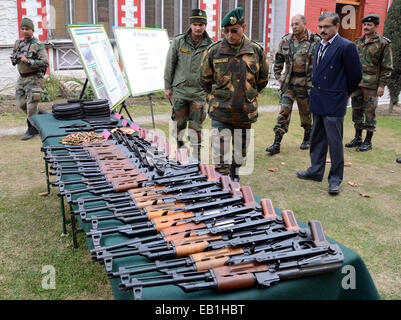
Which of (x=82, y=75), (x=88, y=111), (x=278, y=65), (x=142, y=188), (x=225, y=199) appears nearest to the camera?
(x=225, y=199)

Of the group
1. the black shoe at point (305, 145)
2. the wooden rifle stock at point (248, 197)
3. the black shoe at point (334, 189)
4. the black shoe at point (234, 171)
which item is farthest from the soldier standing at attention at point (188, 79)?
the wooden rifle stock at point (248, 197)

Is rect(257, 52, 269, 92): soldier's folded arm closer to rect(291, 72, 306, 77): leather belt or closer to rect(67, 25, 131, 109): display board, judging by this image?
rect(291, 72, 306, 77): leather belt

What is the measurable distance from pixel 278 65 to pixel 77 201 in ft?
16.6

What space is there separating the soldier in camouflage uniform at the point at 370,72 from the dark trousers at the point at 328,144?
2156mm

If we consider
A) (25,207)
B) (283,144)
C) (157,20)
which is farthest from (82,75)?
(25,207)

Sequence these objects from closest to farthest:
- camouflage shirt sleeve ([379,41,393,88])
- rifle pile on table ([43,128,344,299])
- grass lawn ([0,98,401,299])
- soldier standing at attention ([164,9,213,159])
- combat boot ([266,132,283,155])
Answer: rifle pile on table ([43,128,344,299]) → grass lawn ([0,98,401,299]) → soldier standing at attention ([164,9,213,159]) → camouflage shirt sleeve ([379,41,393,88]) → combat boot ([266,132,283,155])

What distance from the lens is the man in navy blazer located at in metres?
4.59

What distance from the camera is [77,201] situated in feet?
8.49

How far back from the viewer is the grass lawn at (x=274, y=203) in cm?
317

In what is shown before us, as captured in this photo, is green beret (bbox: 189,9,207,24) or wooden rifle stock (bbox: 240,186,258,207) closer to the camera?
wooden rifle stock (bbox: 240,186,258,207)

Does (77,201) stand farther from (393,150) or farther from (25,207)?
(393,150)

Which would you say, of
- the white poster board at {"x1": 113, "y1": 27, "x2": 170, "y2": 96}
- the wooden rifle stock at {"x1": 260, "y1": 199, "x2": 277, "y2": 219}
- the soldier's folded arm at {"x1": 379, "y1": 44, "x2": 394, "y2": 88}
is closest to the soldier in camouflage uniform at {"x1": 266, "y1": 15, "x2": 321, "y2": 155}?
the soldier's folded arm at {"x1": 379, "y1": 44, "x2": 394, "y2": 88}

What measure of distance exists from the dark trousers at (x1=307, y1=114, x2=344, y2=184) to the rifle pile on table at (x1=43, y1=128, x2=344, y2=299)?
2.34 metres
